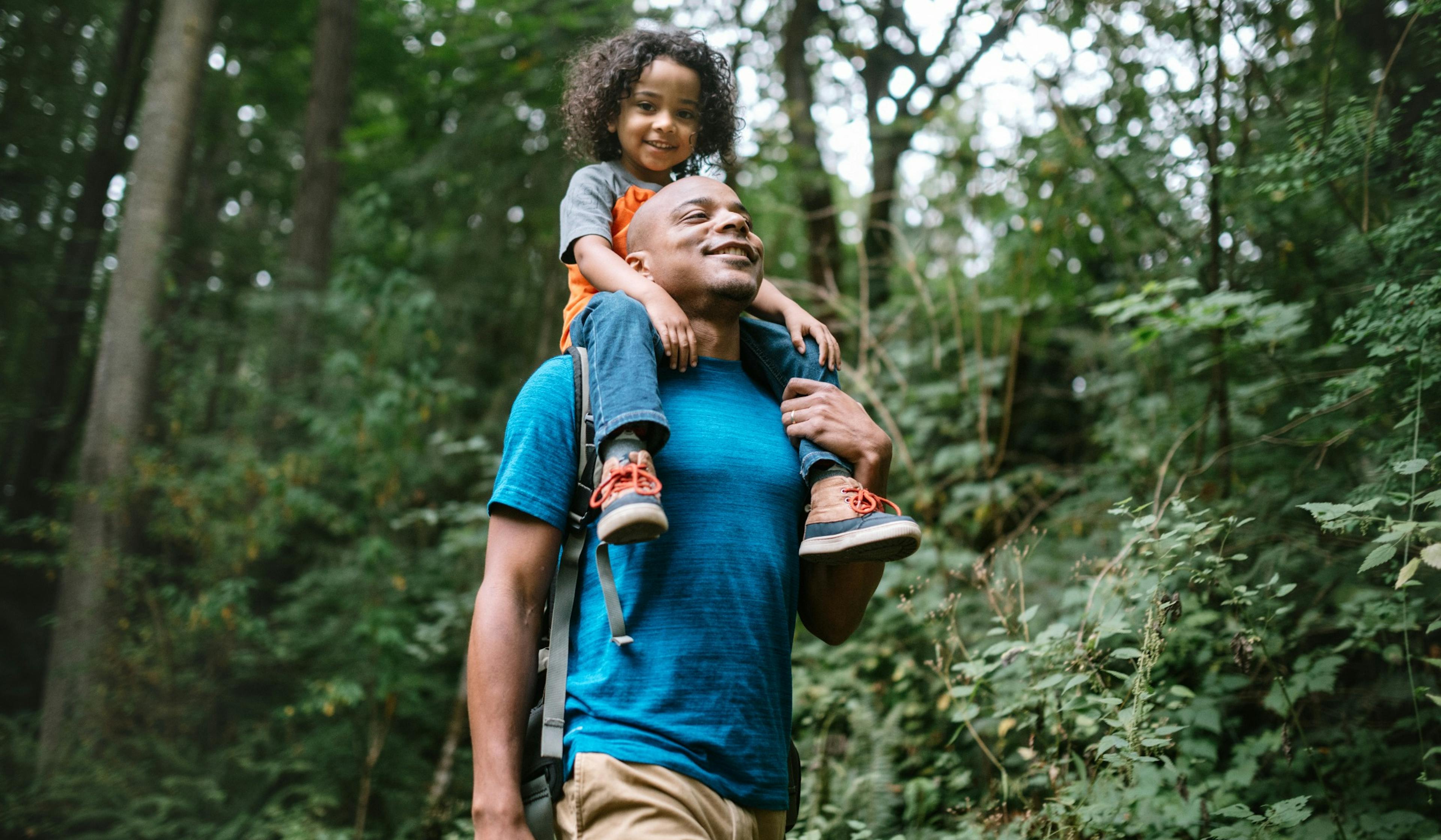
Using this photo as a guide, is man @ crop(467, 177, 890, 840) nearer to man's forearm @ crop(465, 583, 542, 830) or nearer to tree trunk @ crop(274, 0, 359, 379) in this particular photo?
man's forearm @ crop(465, 583, 542, 830)

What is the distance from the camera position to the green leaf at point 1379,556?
2.30 metres

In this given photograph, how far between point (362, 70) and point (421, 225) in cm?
491

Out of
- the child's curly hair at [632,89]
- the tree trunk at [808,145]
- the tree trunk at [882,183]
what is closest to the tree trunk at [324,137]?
the tree trunk at [808,145]

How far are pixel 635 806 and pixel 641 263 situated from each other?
4.12 feet

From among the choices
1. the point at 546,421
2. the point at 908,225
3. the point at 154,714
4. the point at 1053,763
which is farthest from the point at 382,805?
the point at 908,225

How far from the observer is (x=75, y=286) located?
404 inches

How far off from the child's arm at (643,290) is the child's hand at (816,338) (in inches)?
12.3

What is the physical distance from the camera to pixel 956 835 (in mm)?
3320

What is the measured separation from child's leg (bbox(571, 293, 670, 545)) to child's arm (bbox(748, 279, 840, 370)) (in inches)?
14.6

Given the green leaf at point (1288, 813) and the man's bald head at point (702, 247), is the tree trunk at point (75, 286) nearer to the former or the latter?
the man's bald head at point (702, 247)

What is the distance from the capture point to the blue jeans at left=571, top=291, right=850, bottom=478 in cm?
185

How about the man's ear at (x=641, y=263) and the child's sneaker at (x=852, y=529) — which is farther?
the man's ear at (x=641, y=263)

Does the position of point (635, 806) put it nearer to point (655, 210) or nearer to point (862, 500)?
point (862, 500)

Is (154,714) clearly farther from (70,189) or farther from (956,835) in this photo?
(70,189)
